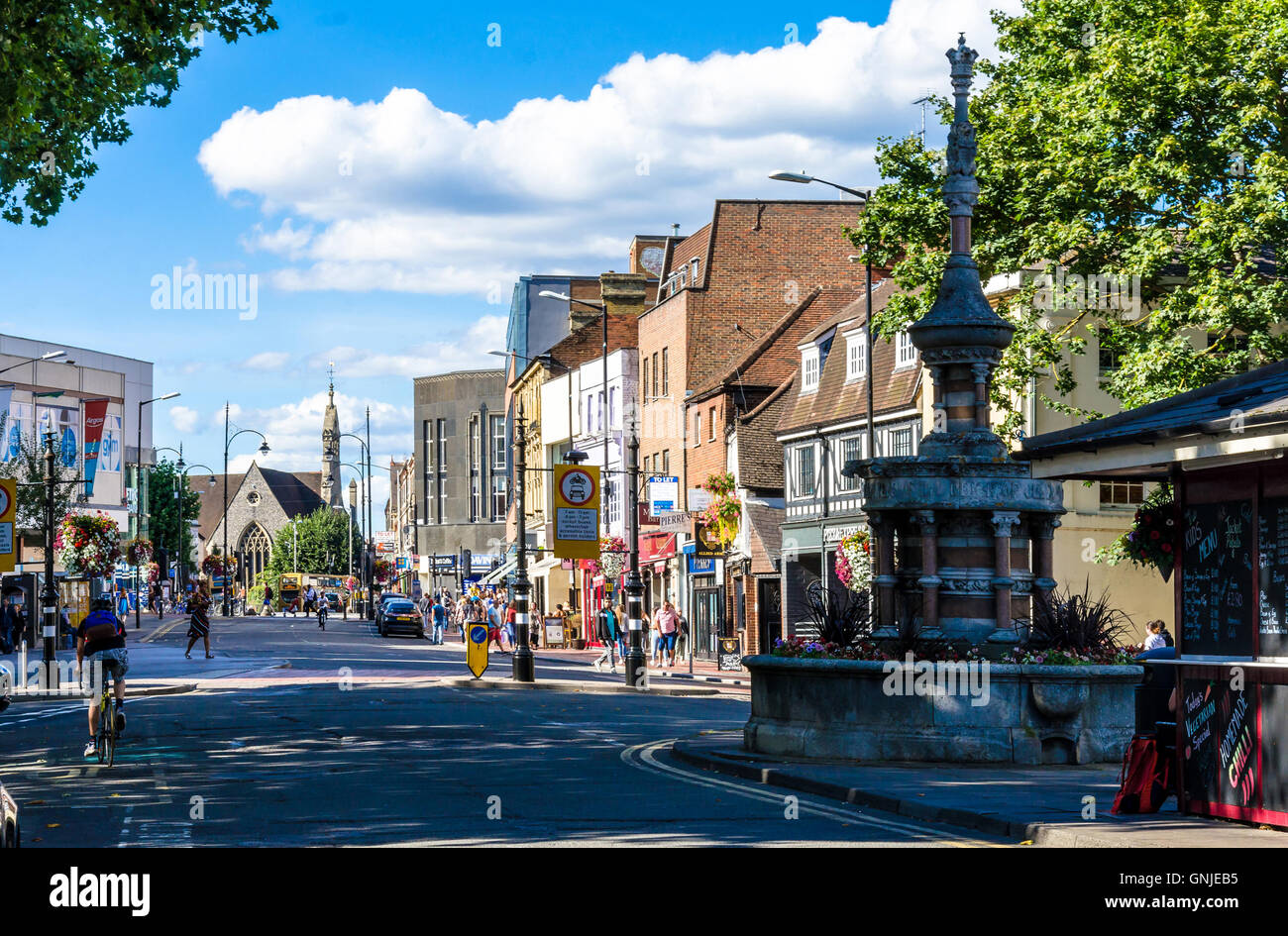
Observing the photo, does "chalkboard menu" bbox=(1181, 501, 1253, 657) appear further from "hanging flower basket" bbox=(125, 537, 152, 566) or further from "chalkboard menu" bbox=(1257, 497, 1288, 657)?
"hanging flower basket" bbox=(125, 537, 152, 566)

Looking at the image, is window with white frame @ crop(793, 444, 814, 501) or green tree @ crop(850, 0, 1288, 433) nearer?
green tree @ crop(850, 0, 1288, 433)

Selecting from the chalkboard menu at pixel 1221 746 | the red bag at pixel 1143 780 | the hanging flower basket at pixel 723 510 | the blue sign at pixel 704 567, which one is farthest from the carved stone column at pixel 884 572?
the hanging flower basket at pixel 723 510

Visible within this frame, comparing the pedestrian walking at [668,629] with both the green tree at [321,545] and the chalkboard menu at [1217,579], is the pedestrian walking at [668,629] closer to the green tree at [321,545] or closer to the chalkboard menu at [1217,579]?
the chalkboard menu at [1217,579]

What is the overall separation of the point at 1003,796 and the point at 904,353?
109ft

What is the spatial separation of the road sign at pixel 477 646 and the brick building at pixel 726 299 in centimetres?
2279

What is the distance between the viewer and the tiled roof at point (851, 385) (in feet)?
150

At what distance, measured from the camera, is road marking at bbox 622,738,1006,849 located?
471 inches

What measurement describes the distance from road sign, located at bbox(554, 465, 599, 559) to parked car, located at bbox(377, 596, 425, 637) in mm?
37731

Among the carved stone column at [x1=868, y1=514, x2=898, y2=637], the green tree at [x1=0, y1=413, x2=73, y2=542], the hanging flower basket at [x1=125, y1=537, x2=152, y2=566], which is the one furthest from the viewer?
the hanging flower basket at [x1=125, y1=537, x2=152, y2=566]

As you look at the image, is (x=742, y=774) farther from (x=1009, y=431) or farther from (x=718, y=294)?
(x=718, y=294)

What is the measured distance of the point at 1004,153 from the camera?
105 feet
